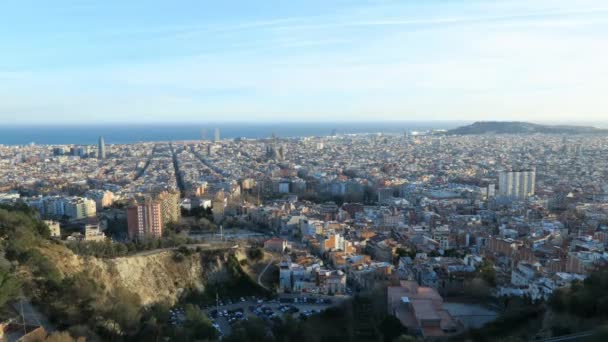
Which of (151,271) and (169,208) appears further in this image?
(169,208)

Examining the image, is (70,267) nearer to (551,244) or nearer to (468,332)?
(468,332)

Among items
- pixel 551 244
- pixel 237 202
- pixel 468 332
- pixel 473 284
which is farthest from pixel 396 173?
pixel 468 332

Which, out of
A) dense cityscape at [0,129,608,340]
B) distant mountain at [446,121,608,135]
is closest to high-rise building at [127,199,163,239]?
dense cityscape at [0,129,608,340]

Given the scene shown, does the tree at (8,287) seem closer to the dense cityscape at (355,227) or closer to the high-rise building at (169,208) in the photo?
the dense cityscape at (355,227)

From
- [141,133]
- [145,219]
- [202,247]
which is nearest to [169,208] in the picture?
[145,219]

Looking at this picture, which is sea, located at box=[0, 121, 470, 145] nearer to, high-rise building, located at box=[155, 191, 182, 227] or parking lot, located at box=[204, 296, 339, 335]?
high-rise building, located at box=[155, 191, 182, 227]

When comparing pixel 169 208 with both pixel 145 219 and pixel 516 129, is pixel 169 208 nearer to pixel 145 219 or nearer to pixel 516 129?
pixel 145 219
